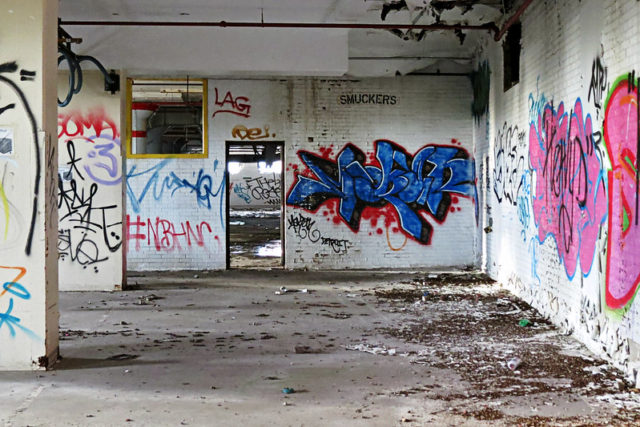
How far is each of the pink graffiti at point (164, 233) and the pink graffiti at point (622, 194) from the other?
7.68 metres

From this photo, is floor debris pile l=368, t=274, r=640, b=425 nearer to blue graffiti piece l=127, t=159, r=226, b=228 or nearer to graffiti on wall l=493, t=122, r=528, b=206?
graffiti on wall l=493, t=122, r=528, b=206

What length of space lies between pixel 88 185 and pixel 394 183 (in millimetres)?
5304

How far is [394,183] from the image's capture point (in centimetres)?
1177

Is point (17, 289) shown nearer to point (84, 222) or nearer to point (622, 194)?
point (84, 222)

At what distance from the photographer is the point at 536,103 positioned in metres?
7.62

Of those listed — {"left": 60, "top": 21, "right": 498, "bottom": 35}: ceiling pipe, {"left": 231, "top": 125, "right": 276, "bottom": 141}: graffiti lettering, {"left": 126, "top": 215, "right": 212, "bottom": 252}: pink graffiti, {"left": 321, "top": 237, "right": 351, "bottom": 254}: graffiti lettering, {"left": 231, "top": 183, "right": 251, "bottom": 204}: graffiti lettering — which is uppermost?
{"left": 60, "top": 21, "right": 498, "bottom": 35}: ceiling pipe

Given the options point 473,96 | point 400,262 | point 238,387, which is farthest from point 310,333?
point 473,96

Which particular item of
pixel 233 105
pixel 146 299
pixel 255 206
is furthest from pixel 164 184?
pixel 255 206

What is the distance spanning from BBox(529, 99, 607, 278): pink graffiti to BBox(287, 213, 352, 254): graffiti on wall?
461 centimetres

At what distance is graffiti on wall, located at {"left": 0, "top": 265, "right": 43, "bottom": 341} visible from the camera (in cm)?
505

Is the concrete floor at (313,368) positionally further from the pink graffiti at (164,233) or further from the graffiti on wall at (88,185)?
the pink graffiti at (164,233)

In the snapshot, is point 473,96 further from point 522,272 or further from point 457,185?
point 522,272

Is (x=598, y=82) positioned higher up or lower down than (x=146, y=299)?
higher up

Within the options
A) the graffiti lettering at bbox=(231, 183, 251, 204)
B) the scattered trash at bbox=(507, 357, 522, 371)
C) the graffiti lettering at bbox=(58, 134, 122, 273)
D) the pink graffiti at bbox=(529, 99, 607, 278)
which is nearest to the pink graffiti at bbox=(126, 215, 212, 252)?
the graffiti lettering at bbox=(58, 134, 122, 273)
